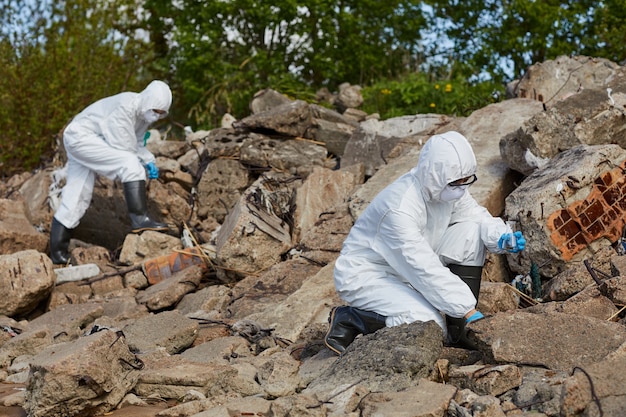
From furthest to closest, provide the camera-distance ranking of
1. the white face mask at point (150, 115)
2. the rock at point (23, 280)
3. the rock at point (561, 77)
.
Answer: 1. the rock at point (561, 77)
2. the white face mask at point (150, 115)
3. the rock at point (23, 280)

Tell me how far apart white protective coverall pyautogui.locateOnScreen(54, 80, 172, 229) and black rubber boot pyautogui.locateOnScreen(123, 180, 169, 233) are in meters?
0.07

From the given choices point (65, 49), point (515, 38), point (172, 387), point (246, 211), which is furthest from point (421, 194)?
point (65, 49)

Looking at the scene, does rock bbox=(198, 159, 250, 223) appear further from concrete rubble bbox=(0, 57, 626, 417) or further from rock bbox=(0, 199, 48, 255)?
rock bbox=(0, 199, 48, 255)

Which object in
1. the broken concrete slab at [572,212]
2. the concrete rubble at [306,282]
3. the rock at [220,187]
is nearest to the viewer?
the concrete rubble at [306,282]

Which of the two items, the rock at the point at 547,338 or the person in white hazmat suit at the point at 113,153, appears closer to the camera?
the rock at the point at 547,338

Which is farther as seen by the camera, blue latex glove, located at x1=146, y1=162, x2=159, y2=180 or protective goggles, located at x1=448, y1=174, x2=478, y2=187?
blue latex glove, located at x1=146, y1=162, x2=159, y2=180

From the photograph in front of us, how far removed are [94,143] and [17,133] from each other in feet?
17.9

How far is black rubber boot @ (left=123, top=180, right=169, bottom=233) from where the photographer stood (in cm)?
886

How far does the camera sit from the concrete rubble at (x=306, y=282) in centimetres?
427

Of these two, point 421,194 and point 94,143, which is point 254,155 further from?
point 421,194

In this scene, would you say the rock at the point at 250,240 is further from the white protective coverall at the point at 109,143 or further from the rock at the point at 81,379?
the rock at the point at 81,379

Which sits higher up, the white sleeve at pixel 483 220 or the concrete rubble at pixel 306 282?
the white sleeve at pixel 483 220

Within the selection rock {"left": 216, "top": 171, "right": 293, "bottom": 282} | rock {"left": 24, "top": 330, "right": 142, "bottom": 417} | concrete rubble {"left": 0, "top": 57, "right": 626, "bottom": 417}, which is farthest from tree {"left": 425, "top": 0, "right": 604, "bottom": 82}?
rock {"left": 24, "top": 330, "right": 142, "bottom": 417}

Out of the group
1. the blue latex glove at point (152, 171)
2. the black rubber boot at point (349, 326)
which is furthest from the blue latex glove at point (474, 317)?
the blue latex glove at point (152, 171)
